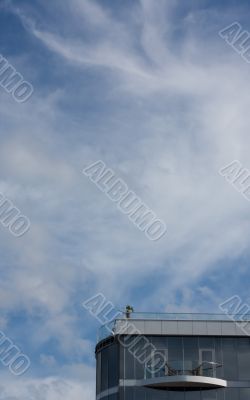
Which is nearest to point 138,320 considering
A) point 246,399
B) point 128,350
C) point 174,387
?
point 128,350

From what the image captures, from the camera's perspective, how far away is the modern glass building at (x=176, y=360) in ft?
162

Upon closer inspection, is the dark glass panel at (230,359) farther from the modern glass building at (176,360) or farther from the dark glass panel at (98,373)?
the dark glass panel at (98,373)

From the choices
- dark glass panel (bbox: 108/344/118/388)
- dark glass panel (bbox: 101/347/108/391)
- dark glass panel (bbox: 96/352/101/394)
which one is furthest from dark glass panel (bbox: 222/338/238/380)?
dark glass panel (bbox: 96/352/101/394)

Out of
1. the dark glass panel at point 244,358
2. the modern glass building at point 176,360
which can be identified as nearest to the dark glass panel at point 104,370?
the modern glass building at point 176,360

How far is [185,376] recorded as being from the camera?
48.5m

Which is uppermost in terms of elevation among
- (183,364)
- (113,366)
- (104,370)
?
(183,364)

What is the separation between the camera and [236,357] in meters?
50.5

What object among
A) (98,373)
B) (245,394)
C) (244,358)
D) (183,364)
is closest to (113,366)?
(98,373)

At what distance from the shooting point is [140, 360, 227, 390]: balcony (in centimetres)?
4866

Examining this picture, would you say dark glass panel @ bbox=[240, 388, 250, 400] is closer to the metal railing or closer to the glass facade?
the glass facade

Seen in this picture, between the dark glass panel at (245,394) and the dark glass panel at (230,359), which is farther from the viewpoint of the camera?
the dark glass panel at (230,359)

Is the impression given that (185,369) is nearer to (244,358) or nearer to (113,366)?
(244,358)

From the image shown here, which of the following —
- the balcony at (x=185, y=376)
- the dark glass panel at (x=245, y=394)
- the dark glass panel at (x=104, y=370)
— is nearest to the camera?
the balcony at (x=185, y=376)

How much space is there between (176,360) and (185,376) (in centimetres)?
180
